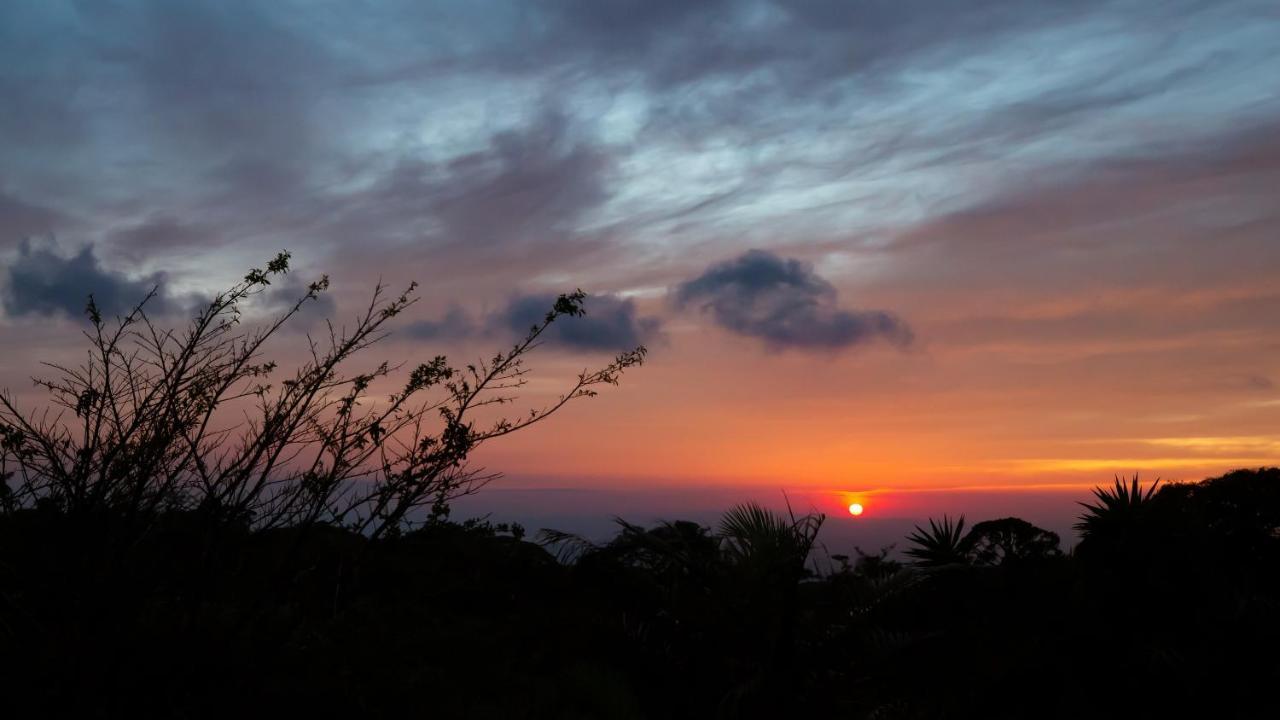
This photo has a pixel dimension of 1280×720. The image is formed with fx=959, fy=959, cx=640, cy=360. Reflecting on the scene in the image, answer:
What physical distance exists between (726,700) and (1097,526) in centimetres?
511

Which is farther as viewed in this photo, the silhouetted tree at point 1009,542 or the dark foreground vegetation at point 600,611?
the silhouetted tree at point 1009,542

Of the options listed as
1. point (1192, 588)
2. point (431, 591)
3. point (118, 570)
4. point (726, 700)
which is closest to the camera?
point (118, 570)

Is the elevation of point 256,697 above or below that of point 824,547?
below

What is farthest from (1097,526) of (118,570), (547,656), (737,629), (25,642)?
(25,642)

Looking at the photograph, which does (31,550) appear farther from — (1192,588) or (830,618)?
(1192,588)

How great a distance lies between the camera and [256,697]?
884 centimetres

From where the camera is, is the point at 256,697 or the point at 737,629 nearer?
the point at 256,697

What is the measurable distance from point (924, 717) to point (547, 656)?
5.47 m

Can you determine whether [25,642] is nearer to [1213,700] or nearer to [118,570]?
[118,570]

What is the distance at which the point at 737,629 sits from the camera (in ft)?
34.4

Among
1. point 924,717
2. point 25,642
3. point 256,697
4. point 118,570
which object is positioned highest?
point 118,570

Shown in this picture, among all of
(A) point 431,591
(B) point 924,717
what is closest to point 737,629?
(B) point 924,717

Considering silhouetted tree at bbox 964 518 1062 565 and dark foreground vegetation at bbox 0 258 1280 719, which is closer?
dark foreground vegetation at bbox 0 258 1280 719

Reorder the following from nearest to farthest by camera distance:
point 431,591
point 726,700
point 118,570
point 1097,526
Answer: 1. point 118,570
2. point 726,700
3. point 1097,526
4. point 431,591
